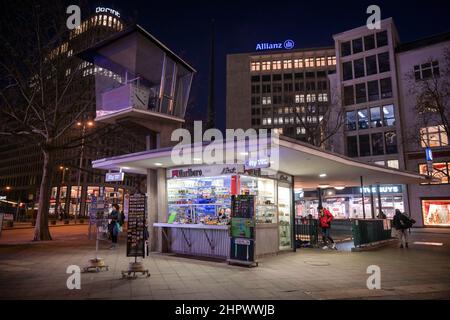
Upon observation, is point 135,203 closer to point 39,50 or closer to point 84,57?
point 84,57

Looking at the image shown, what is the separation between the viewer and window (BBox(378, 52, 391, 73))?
40.4 meters

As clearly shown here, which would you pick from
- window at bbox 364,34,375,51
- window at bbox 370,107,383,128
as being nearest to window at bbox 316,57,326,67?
window at bbox 364,34,375,51

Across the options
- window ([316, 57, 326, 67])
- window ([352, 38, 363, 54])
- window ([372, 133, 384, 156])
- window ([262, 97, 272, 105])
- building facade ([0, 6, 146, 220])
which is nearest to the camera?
building facade ([0, 6, 146, 220])

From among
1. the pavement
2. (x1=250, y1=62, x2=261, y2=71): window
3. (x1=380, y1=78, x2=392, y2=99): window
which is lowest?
the pavement

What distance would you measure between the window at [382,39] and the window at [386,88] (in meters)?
4.65

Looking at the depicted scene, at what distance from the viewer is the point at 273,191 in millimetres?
13812

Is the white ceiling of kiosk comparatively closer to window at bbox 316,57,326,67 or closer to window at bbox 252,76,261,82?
window at bbox 252,76,261,82

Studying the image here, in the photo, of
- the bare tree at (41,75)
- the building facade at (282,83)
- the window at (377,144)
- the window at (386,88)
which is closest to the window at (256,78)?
the building facade at (282,83)

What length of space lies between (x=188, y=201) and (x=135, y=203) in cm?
364

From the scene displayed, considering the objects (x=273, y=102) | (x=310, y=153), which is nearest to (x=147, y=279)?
(x=310, y=153)

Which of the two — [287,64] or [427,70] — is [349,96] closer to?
[427,70]

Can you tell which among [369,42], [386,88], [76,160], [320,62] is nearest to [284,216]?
[386,88]

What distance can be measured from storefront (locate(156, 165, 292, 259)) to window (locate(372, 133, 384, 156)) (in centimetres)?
3061

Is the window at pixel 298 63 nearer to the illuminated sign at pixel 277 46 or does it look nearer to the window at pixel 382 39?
the illuminated sign at pixel 277 46
